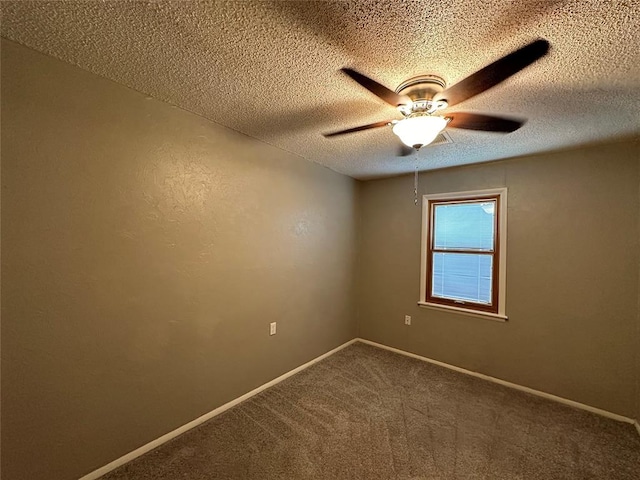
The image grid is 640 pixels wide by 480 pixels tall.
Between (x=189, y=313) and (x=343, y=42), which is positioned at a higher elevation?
(x=343, y=42)

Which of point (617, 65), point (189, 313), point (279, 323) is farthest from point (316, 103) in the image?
point (279, 323)

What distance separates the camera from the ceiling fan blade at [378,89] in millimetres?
1155

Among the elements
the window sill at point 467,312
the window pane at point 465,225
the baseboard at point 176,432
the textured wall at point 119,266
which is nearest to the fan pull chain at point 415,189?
the window pane at point 465,225

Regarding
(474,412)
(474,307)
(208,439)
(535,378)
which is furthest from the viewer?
(474,307)

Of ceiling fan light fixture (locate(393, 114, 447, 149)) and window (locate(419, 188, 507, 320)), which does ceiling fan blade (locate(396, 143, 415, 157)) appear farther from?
ceiling fan light fixture (locate(393, 114, 447, 149))

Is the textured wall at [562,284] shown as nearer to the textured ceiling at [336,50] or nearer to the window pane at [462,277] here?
the window pane at [462,277]

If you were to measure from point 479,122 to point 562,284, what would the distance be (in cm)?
189

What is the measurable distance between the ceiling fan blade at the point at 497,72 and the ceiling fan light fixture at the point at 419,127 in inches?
5.1

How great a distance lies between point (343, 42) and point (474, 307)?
289 cm

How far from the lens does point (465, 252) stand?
3.06m

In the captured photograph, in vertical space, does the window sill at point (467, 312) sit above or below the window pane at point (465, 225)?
below

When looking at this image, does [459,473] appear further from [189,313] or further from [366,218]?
[366,218]

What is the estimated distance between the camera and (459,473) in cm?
164

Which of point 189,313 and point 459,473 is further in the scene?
point 189,313
